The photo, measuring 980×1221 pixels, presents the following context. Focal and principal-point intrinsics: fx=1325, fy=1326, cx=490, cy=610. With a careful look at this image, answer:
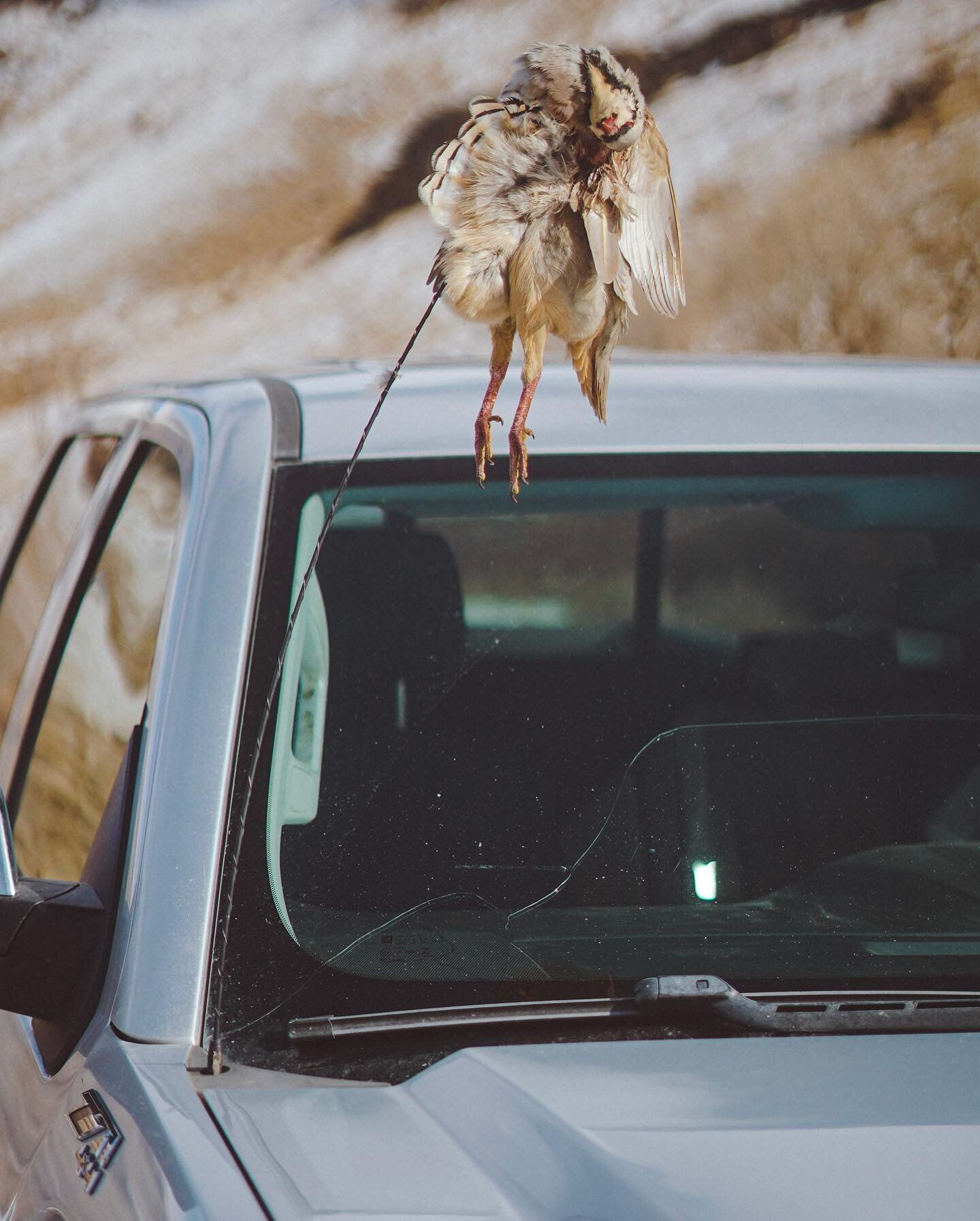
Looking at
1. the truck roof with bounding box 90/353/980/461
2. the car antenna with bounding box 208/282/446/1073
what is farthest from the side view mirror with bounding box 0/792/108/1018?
the truck roof with bounding box 90/353/980/461

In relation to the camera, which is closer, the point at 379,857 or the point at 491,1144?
the point at 491,1144

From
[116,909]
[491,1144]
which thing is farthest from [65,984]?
[491,1144]

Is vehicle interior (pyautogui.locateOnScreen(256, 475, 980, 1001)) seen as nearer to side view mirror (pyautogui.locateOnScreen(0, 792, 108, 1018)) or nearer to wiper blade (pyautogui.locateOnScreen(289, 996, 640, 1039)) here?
wiper blade (pyautogui.locateOnScreen(289, 996, 640, 1039))

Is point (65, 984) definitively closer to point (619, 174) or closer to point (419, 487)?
point (419, 487)

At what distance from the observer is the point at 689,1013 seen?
108cm

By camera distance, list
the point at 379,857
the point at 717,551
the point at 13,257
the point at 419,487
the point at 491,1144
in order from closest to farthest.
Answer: the point at 491,1144 < the point at 379,857 < the point at 419,487 < the point at 717,551 < the point at 13,257

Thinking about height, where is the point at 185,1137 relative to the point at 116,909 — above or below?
below

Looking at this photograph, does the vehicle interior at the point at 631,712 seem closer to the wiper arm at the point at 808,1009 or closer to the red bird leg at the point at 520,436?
the wiper arm at the point at 808,1009

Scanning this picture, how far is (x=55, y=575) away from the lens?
2.27 m

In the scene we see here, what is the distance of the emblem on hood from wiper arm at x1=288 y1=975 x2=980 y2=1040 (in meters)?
0.16

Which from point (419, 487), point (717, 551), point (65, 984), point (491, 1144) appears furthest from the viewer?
point (717, 551)

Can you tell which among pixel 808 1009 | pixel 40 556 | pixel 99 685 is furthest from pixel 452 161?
pixel 40 556

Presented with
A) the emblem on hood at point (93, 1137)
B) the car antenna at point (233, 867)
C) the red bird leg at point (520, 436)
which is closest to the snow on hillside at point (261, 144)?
the car antenna at point (233, 867)

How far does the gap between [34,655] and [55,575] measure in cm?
30
